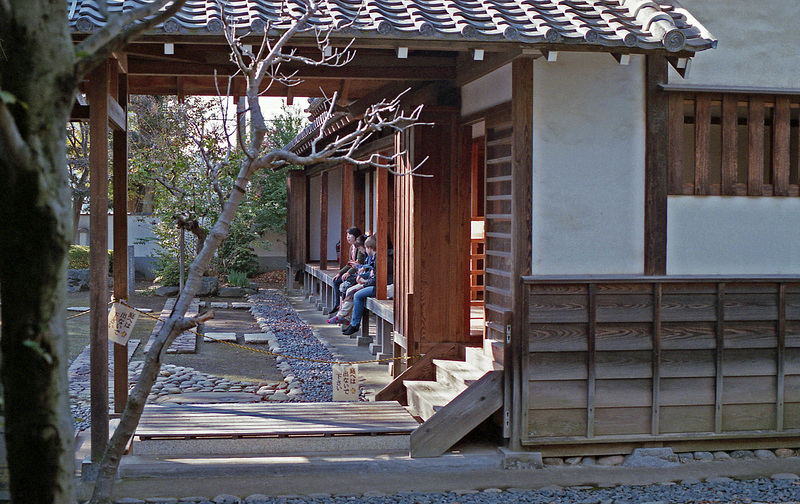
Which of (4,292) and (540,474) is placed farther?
(540,474)

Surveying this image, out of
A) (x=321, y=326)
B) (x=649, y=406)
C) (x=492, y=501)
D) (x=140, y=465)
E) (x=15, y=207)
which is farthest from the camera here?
(x=321, y=326)

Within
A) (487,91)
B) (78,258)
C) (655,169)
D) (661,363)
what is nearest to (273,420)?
(661,363)

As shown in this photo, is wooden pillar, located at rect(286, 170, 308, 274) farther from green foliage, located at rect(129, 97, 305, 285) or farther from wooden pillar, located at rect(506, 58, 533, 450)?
wooden pillar, located at rect(506, 58, 533, 450)

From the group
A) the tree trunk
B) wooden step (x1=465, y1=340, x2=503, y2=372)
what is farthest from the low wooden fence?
the tree trunk

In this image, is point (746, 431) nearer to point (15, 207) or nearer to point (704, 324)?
point (704, 324)

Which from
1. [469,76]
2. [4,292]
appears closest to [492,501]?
[469,76]

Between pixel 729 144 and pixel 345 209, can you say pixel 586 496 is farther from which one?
pixel 345 209

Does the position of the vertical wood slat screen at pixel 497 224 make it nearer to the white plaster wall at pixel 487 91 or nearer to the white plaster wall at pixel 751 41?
the white plaster wall at pixel 487 91

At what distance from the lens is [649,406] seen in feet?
22.1

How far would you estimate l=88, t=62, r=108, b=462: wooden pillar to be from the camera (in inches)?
238

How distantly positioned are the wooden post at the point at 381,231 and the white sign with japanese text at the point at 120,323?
16.7ft

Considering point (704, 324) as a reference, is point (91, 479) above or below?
below

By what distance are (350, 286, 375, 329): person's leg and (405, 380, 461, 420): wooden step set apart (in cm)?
409

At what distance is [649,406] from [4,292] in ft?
18.1
